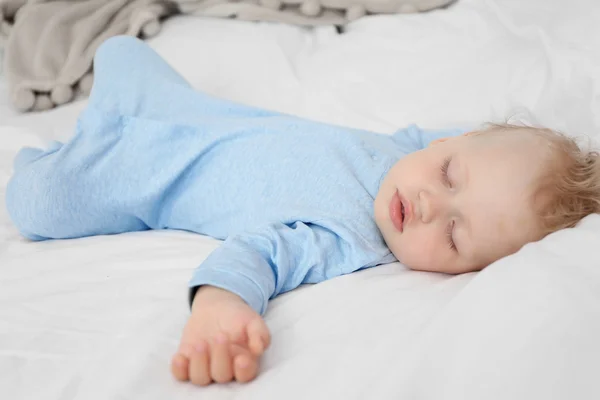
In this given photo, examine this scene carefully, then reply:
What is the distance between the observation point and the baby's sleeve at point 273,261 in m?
0.76

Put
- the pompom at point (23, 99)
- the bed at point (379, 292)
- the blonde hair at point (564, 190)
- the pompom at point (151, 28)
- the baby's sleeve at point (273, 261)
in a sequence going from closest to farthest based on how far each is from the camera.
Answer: the bed at point (379, 292)
the baby's sleeve at point (273, 261)
the blonde hair at point (564, 190)
the pompom at point (23, 99)
the pompom at point (151, 28)

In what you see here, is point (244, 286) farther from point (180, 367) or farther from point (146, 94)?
point (146, 94)

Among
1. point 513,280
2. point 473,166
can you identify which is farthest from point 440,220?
point 513,280

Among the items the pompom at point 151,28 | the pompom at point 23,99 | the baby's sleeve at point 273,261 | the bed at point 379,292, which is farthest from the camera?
the pompom at point 151,28

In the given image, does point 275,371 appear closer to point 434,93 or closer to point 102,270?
point 102,270

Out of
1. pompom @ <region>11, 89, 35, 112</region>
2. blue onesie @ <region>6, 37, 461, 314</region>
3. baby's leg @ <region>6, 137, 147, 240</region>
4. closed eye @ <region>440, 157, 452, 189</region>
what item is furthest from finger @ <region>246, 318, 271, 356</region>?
pompom @ <region>11, 89, 35, 112</region>

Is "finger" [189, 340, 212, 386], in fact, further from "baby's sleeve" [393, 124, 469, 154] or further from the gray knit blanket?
the gray knit blanket

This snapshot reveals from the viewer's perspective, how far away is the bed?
1.87ft

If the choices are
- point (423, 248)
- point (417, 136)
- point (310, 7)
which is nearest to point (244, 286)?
point (423, 248)

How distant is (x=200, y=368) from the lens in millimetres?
637

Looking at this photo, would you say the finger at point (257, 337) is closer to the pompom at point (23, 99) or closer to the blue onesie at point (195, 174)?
the blue onesie at point (195, 174)

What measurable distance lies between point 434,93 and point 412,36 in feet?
0.73

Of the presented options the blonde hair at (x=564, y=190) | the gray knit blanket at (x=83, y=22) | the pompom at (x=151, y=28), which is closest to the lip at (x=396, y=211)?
the blonde hair at (x=564, y=190)

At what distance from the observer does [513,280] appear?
2.08 feet
